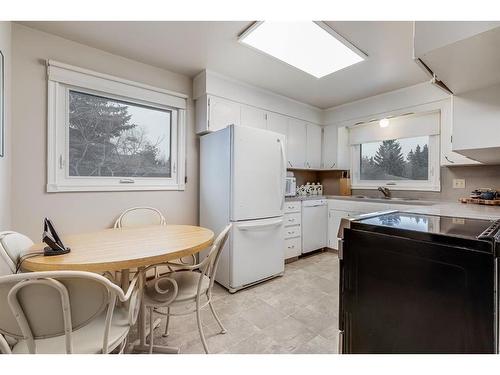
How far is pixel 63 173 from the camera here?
85.6 inches

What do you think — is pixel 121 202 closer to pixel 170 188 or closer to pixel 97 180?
pixel 97 180

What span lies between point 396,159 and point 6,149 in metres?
4.38

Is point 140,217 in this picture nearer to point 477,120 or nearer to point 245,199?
point 245,199

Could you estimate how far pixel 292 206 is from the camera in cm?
319

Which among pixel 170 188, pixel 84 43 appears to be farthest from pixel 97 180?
pixel 84 43

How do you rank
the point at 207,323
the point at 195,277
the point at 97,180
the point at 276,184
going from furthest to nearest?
1. the point at 276,184
2. the point at 97,180
3. the point at 207,323
4. the point at 195,277

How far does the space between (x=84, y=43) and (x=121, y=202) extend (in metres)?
1.52

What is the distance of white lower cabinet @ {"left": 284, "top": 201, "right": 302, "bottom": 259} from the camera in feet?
10.3

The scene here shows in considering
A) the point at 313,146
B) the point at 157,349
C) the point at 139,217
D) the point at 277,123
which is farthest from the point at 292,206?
the point at 157,349

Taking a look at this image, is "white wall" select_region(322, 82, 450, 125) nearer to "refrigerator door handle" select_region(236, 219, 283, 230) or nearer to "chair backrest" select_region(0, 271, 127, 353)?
"refrigerator door handle" select_region(236, 219, 283, 230)

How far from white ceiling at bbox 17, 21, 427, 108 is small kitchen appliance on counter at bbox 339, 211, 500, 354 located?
1.67 meters

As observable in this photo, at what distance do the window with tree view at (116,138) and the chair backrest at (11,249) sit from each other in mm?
1048

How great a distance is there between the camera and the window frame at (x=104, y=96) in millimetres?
2098

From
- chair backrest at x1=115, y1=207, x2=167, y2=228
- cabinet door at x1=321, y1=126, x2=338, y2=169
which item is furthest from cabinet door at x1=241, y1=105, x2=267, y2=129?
chair backrest at x1=115, y1=207, x2=167, y2=228
